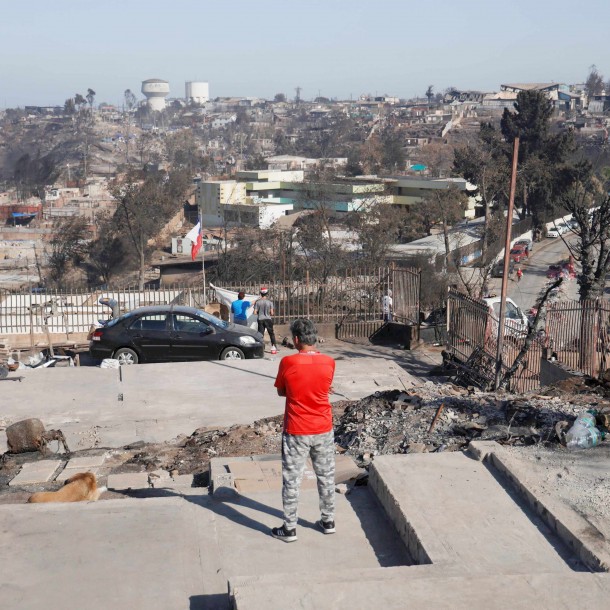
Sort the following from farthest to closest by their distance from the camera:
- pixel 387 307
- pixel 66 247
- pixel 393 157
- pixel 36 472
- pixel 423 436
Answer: pixel 393 157 < pixel 66 247 < pixel 387 307 < pixel 36 472 < pixel 423 436

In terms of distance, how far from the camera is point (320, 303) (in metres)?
18.2

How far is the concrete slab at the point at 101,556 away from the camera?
4.38 meters

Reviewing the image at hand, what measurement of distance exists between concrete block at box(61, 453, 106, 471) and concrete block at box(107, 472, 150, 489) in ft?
2.78

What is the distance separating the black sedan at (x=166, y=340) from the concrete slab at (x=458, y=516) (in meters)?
8.42

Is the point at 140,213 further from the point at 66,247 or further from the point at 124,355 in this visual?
the point at 124,355

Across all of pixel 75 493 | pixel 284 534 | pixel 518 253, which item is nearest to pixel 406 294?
pixel 75 493

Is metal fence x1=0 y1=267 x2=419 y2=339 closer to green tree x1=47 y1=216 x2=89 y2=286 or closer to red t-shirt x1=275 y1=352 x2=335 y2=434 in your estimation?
red t-shirt x1=275 y1=352 x2=335 y2=434

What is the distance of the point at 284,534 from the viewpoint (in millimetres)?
5141

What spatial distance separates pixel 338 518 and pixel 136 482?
228 cm

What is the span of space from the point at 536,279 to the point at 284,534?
3379 centimetres

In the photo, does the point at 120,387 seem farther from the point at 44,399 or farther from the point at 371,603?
the point at 371,603

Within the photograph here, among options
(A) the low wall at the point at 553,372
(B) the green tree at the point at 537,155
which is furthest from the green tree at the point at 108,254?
(A) the low wall at the point at 553,372

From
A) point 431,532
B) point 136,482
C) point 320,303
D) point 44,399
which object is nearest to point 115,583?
point 431,532

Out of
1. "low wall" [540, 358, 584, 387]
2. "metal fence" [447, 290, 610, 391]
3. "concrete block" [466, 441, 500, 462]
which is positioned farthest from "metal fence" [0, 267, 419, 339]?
"concrete block" [466, 441, 500, 462]
